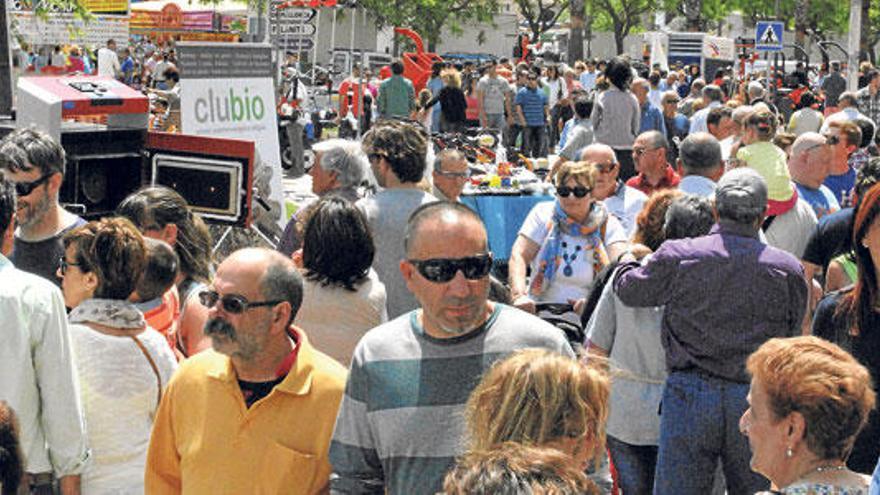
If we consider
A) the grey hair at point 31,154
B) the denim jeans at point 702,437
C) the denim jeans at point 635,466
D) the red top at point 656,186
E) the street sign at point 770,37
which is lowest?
the denim jeans at point 635,466

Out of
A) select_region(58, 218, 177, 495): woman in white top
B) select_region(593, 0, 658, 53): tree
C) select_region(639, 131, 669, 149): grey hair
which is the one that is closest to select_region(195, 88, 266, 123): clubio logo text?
select_region(639, 131, 669, 149): grey hair

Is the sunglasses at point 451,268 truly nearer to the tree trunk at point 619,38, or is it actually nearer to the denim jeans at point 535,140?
the denim jeans at point 535,140

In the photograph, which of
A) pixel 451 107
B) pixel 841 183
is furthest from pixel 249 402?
pixel 451 107

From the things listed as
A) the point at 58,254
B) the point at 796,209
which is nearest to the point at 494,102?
the point at 796,209

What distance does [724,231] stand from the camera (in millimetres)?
5816

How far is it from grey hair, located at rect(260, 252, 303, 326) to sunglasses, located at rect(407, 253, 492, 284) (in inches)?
15.1

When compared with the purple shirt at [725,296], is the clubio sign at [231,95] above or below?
above

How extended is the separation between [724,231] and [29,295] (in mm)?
2618

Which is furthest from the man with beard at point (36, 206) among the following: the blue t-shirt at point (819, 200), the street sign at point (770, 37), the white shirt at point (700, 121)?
the street sign at point (770, 37)

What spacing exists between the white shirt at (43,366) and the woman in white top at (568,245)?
3.06 meters

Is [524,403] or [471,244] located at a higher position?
[471,244]

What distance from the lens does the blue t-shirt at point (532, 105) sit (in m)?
24.3

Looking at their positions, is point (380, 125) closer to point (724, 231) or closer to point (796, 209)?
point (724, 231)

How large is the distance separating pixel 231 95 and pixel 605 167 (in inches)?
157
